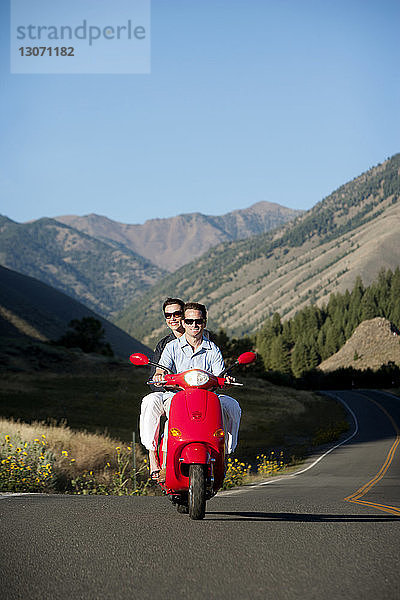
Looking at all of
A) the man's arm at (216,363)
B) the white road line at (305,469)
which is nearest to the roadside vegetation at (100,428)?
the white road line at (305,469)

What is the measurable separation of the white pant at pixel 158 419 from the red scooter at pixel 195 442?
288 mm

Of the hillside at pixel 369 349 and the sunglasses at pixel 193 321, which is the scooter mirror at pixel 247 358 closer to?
the sunglasses at pixel 193 321

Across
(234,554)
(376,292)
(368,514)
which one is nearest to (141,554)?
(234,554)

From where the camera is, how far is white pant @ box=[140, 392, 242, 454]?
26.9 ft

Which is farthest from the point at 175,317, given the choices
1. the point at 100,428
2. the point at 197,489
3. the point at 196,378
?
the point at 100,428

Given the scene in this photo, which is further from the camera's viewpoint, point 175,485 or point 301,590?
point 175,485

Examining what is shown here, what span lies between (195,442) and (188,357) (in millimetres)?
1288

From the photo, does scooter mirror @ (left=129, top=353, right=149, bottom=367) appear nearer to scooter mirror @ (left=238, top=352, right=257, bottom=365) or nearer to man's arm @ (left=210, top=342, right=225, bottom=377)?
man's arm @ (left=210, top=342, right=225, bottom=377)

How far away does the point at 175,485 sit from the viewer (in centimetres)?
788

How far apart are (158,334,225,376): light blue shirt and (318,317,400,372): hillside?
136 metres

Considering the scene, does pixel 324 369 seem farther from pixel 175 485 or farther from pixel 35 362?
pixel 175 485

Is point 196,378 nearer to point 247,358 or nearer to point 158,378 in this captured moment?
point 247,358

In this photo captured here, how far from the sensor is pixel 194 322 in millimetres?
8562

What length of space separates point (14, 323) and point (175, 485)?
158018 mm
